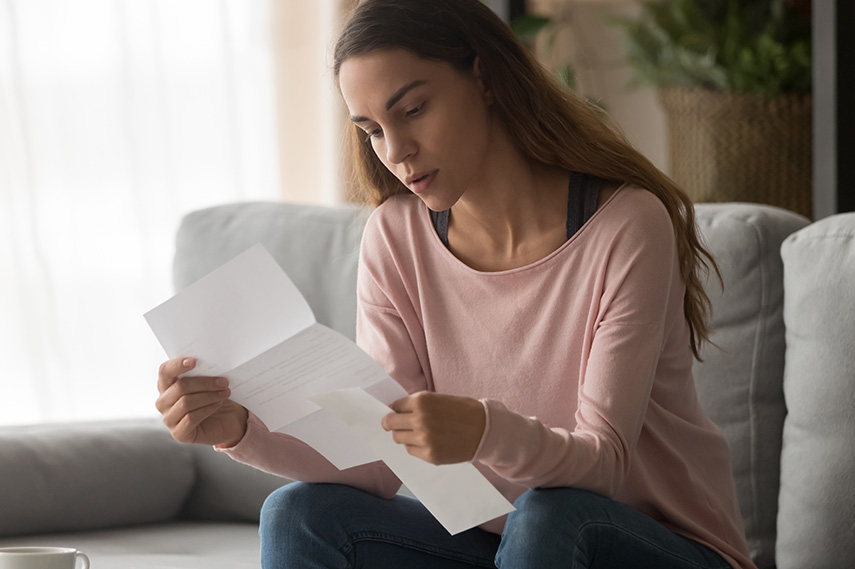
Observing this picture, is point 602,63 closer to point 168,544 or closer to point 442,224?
point 442,224

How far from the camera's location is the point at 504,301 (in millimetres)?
1270

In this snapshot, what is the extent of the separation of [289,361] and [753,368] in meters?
0.72

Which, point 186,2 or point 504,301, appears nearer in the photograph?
point 504,301

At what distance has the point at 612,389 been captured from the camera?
111 centimetres

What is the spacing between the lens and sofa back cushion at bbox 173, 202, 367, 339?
1703 millimetres

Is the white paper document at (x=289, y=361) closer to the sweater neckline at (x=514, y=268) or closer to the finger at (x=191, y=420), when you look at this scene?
the finger at (x=191, y=420)

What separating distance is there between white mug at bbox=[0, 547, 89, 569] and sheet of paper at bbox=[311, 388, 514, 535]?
0.92 ft

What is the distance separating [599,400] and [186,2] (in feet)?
6.05

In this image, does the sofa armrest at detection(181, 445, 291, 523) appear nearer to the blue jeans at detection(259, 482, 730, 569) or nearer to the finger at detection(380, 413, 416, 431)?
the blue jeans at detection(259, 482, 730, 569)

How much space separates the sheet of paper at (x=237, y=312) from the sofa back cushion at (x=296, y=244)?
633 mm

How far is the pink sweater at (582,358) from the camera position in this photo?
1.12 meters

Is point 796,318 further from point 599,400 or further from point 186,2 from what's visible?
point 186,2

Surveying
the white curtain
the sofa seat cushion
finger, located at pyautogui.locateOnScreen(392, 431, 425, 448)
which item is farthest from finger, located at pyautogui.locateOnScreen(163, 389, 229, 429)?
the white curtain

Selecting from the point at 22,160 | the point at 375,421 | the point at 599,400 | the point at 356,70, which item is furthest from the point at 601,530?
the point at 22,160
